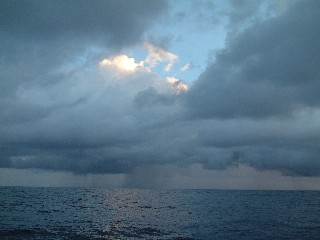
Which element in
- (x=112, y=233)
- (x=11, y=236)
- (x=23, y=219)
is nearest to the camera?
(x=11, y=236)

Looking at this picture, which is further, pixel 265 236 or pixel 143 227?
pixel 143 227

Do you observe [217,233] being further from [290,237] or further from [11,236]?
[11,236]

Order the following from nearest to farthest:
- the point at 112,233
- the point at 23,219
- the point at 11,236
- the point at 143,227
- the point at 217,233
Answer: the point at 11,236, the point at 112,233, the point at 217,233, the point at 143,227, the point at 23,219

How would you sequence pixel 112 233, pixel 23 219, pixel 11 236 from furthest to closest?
pixel 23 219
pixel 112 233
pixel 11 236

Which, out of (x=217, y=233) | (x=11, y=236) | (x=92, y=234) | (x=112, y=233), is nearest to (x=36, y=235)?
(x=11, y=236)

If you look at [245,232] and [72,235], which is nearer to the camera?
[72,235]

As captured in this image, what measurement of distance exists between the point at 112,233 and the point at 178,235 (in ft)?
30.1

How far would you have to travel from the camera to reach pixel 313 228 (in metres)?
49.3

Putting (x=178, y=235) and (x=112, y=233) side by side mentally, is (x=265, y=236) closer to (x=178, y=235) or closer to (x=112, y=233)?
(x=178, y=235)

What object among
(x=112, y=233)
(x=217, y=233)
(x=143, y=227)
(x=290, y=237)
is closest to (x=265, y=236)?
(x=290, y=237)

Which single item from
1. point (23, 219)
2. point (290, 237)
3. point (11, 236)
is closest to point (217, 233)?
point (290, 237)

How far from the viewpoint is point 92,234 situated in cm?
3888

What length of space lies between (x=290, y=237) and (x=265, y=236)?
11.2 ft

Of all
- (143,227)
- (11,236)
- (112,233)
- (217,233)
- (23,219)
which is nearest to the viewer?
(11,236)
